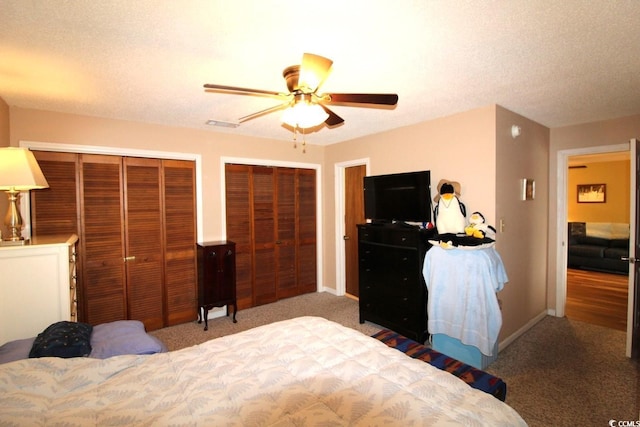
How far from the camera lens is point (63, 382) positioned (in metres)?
1.31

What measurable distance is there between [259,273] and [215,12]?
3423 millimetres

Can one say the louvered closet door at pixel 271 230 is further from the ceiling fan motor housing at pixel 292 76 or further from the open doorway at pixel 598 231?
the open doorway at pixel 598 231

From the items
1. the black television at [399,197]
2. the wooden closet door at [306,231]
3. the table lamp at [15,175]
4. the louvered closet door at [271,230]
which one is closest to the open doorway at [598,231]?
the black television at [399,197]

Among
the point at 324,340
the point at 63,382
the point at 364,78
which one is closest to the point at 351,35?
the point at 364,78

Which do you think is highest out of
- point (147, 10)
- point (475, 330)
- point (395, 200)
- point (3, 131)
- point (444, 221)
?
point (147, 10)

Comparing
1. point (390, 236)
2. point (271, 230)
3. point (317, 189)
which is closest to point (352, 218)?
point (317, 189)

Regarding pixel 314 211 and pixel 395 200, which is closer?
pixel 395 200

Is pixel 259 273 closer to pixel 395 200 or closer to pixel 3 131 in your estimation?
pixel 395 200

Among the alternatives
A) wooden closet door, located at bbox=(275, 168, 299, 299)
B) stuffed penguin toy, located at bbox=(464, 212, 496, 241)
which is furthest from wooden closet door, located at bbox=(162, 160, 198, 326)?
stuffed penguin toy, located at bbox=(464, 212, 496, 241)

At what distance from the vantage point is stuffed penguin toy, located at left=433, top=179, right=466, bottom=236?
9.50ft

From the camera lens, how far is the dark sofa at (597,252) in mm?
5602

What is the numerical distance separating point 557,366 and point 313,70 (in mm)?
3225

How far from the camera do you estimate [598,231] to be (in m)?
6.34

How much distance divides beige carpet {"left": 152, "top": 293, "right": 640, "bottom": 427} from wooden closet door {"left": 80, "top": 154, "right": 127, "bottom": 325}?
0.65 metres
